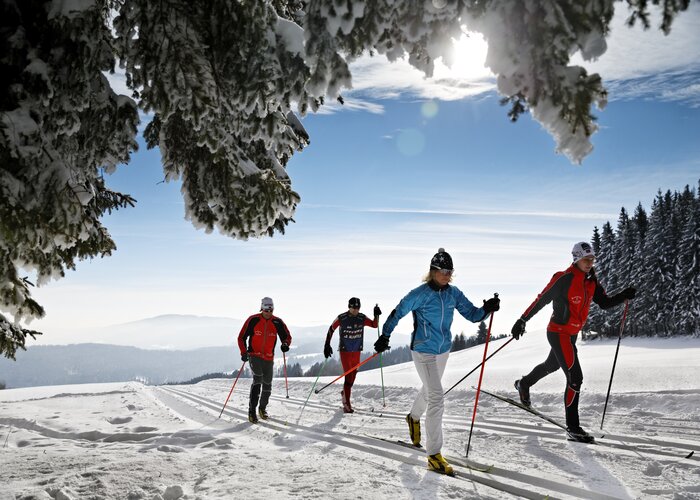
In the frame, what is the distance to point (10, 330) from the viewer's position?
7293 millimetres

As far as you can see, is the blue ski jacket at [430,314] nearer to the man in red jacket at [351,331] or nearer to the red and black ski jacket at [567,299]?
the red and black ski jacket at [567,299]

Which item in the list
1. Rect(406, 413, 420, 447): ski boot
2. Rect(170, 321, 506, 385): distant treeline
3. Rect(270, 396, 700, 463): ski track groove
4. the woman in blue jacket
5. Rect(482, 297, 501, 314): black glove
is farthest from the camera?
Rect(170, 321, 506, 385): distant treeline

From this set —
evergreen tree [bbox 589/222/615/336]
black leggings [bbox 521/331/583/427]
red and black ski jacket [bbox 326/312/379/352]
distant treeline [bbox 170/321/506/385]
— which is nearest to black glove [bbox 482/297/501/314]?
black leggings [bbox 521/331/583/427]

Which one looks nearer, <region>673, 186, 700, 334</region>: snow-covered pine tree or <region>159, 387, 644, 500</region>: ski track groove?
<region>159, 387, 644, 500</region>: ski track groove

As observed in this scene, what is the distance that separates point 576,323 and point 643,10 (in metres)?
5.35

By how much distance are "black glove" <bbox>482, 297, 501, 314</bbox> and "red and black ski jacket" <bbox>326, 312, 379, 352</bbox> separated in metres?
5.47

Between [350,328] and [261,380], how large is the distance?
8.66ft

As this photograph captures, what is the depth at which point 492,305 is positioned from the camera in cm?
586

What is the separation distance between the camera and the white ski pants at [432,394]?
5.02 m

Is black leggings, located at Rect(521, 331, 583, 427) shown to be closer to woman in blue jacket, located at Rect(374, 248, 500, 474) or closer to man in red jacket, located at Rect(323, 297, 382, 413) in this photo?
woman in blue jacket, located at Rect(374, 248, 500, 474)

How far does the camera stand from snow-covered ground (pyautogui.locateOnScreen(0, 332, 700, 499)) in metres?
4.28

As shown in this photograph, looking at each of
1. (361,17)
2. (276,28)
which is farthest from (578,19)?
(276,28)

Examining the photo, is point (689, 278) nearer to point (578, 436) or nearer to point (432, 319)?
point (578, 436)

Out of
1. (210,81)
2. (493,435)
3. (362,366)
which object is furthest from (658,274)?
(210,81)
